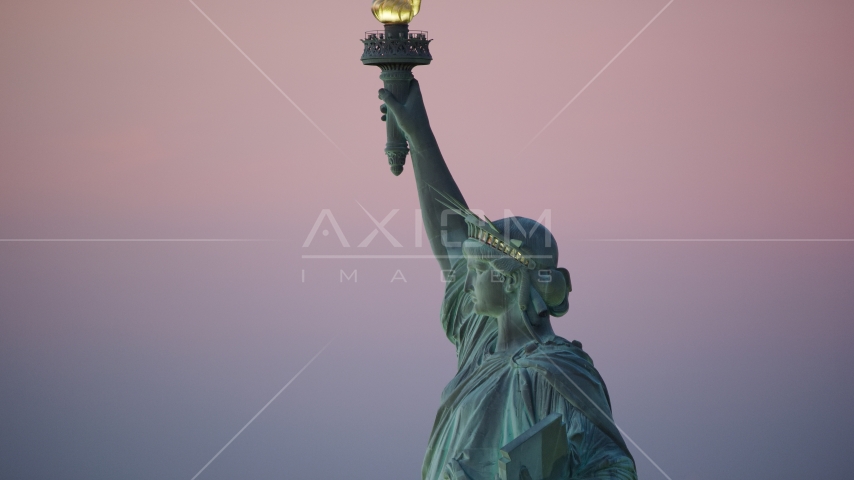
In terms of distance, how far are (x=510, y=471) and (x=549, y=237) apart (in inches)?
52.8

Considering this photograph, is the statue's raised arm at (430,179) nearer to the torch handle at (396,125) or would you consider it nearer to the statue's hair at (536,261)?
the torch handle at (396,125)

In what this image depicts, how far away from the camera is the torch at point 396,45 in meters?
8.11

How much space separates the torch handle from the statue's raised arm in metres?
0.04

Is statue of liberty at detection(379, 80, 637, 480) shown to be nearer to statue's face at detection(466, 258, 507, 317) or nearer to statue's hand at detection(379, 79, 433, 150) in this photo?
statue's face at detection(466, 258, 507, 317)

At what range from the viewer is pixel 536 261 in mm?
6996

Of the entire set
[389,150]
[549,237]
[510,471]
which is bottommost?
[510,471]

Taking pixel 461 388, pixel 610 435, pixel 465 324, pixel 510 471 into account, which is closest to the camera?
pixel 510 471

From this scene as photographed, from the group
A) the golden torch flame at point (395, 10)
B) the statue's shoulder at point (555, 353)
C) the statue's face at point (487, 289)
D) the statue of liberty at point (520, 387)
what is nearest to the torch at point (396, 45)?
the golden torch flame at point (395, 10)

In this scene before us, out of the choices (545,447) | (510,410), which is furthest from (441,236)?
(545,447)

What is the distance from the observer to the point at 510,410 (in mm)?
6973

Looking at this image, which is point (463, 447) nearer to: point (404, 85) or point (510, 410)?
point (510, 410)

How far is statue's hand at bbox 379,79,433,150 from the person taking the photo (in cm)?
825

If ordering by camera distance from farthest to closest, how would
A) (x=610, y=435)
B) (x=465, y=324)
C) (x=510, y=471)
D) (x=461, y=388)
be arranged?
(x=465, y=324) → (x=461, y=388) → (x=610, y=435) → (x=510, y=471)

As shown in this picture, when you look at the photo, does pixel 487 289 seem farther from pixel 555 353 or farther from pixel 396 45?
pixel 396 45
